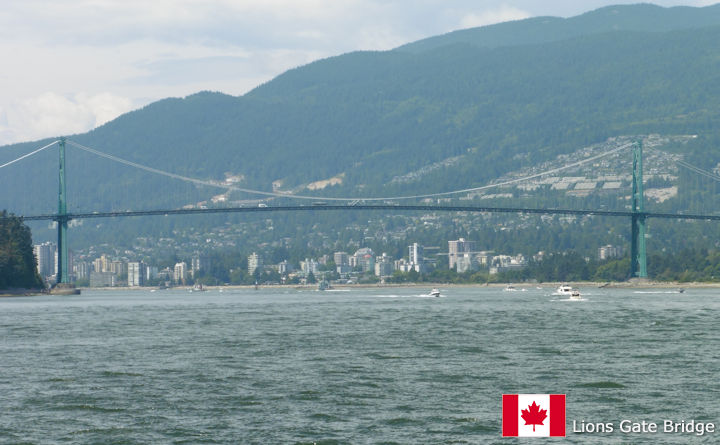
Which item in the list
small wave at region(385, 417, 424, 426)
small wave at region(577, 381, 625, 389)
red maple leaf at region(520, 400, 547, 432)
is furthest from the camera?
small wave at region(577, 381, 625, 389)

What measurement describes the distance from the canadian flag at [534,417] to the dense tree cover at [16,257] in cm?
9309

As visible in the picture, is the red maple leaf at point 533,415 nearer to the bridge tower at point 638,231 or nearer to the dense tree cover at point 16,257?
the dense tree cover at point 16,257

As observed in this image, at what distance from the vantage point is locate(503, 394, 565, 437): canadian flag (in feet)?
63.6

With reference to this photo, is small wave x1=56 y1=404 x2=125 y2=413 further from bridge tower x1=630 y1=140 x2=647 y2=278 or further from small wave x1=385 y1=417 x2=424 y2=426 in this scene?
bridge tower x1=630 y1=140 x2=647 y2=278

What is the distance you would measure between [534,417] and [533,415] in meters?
0.03

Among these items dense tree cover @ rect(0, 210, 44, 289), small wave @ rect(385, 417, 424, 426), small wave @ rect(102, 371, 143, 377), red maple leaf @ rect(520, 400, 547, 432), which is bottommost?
small wave @ rect(385, 417, 424, 426)

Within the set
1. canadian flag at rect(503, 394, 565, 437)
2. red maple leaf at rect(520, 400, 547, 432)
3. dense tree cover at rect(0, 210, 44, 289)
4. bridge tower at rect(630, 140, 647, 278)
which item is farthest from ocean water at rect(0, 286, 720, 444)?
bridge tower at rect(630, 140, 647, 278)

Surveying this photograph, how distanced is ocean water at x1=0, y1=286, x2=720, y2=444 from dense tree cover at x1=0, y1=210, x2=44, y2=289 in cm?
6189

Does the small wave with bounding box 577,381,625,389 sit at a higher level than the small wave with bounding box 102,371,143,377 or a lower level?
lower

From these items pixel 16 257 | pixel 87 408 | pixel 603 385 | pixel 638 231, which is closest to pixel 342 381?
pixel 603 385

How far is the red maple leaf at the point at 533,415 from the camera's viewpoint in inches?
755

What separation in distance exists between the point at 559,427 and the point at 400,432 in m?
2.82

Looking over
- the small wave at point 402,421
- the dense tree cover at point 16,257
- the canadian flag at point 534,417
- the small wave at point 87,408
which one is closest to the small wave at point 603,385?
the canadian flag at point 534,417

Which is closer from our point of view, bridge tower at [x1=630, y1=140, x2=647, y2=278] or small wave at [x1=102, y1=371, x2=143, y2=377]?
small wave at [x1=102, y1=371, x2=143, y2=377]
